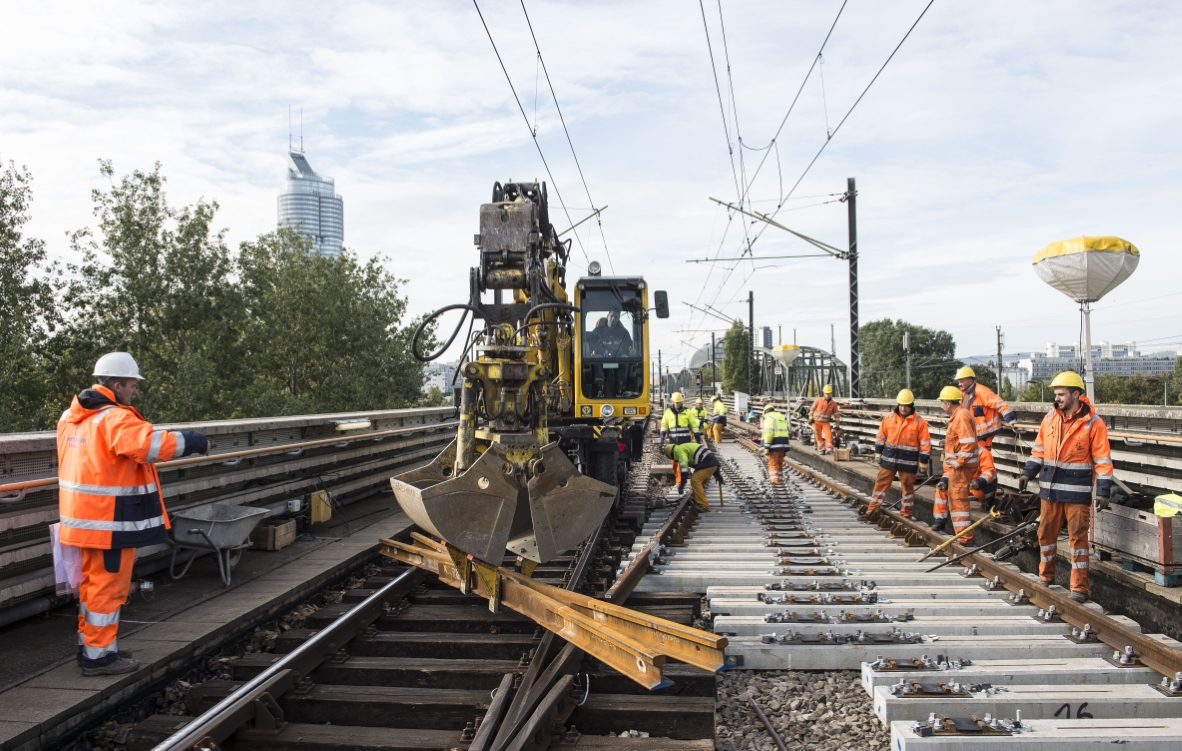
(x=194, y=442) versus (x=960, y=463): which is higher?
(x=194, y=442)


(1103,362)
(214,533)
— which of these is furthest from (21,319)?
(1103,362)

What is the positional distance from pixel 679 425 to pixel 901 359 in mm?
78176

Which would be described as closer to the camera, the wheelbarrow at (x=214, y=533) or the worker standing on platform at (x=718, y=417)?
the wheelbarrow at (x=214, y=533)

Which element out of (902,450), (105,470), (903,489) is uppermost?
(105,470)

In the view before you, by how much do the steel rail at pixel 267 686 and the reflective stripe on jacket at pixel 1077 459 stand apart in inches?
216

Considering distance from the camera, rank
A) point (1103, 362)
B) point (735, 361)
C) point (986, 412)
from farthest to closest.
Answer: point (1103, 362), point (735, 361), point (986, 412)

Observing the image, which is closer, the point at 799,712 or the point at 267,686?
the point at 267,686

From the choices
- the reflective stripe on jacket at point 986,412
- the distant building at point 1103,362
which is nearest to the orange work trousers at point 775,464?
the reflective stripe on jacket at point 986,412

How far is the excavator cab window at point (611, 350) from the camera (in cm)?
1095

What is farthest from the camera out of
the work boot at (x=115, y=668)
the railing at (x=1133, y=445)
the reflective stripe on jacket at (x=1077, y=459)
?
the railing at (x=1133, y=445)

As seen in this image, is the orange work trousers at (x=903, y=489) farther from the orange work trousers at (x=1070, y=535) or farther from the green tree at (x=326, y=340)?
the green tree at (x=326, y=340)

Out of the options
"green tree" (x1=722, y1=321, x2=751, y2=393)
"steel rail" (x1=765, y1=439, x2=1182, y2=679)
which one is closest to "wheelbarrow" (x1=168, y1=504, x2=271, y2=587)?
"steel rail" (x1=765, y1=439, x2=1182, y2=679)

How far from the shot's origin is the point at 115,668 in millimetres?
4184

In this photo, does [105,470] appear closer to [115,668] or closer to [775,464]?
[115,668]
